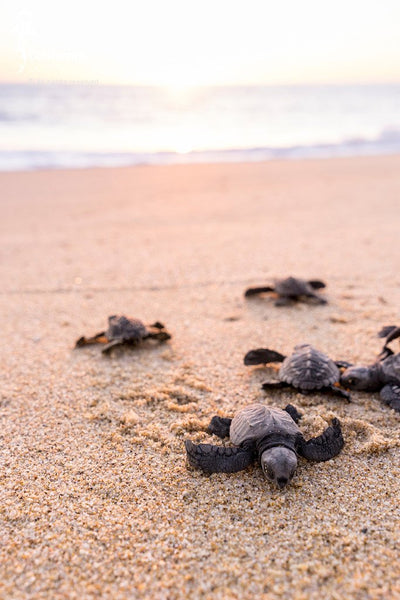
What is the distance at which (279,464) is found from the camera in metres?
1.89

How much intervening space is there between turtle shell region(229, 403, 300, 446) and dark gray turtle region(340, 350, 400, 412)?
2.02 feet

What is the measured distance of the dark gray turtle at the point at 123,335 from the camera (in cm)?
313

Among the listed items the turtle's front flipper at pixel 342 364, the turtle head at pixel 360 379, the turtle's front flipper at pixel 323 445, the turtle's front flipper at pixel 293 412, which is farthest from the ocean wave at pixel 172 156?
the turtle's front flipper at pixel 323 445

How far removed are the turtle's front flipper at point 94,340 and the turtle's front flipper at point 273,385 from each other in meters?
1.26

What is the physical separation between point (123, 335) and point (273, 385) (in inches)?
42.6

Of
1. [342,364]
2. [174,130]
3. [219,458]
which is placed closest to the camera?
[219,458]

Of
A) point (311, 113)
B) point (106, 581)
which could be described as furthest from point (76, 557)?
point (311, 113)

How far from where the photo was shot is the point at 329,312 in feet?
12.2

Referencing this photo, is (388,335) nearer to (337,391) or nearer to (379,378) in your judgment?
(379,378)

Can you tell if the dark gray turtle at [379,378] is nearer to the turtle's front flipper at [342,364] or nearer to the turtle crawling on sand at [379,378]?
the turtle crawling on sand at [379,378]

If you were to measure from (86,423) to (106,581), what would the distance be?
3.13ft

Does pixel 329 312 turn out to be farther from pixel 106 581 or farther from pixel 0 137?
pixel 0 137

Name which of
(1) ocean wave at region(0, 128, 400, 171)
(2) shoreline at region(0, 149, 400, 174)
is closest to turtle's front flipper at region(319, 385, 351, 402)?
(2) shoreline at region(0, 149, 400, 174)

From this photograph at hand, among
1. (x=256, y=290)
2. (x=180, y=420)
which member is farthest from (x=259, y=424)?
(x=256, y=290)
